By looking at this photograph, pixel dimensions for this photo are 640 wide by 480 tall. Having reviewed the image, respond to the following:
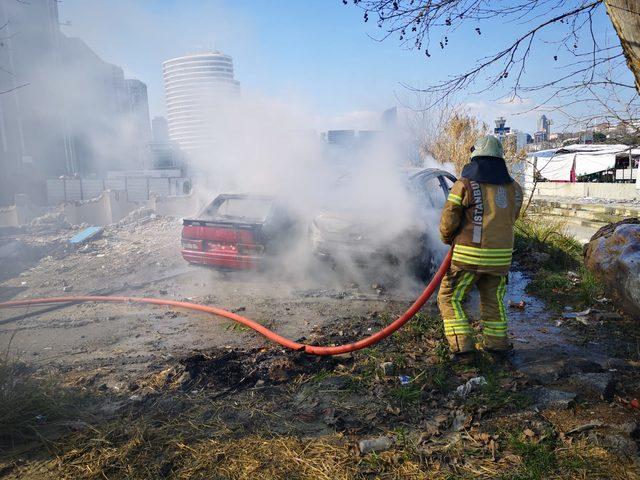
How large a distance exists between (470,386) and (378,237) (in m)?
2.94

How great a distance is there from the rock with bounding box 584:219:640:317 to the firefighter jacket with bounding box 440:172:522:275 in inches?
83.0

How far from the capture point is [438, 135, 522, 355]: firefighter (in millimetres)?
3602

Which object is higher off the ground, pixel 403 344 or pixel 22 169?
pixel 22 169

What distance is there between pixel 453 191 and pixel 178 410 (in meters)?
2.77

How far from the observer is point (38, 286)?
7.79 m

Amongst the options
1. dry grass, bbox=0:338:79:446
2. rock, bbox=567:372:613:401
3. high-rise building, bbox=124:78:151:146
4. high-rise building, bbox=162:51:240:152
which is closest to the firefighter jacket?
rock, bbox=567:372:613:401

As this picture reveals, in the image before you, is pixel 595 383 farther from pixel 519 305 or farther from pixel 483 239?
pixel 519 305

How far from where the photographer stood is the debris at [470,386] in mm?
3127

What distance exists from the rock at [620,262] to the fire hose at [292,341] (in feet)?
6.84

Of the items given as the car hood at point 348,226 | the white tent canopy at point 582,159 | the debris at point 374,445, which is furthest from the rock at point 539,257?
the white tent canopy at point 582,159

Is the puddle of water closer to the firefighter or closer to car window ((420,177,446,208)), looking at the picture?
the firefighter

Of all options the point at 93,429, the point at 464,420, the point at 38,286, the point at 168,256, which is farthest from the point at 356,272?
the point at 38,286

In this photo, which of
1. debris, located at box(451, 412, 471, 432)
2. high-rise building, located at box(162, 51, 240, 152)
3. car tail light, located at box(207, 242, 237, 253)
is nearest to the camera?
debris, located at box(451, 412, 471, 432)

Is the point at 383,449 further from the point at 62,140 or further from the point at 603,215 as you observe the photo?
the point at 62,140
